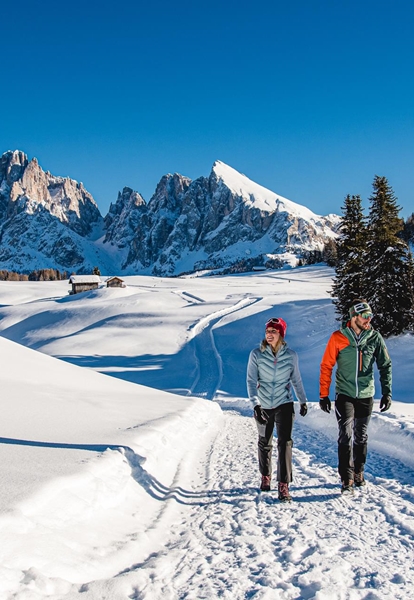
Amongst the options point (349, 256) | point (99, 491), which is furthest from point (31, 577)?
point (349, 256)

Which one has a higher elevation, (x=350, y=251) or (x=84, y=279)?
(x=350, y=251)

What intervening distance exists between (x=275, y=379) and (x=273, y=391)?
0.15 metres

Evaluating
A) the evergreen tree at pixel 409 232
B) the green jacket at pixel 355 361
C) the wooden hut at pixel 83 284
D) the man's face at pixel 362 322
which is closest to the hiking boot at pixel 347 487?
the green jacket at pixel 355 361

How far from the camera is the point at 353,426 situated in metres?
5.60

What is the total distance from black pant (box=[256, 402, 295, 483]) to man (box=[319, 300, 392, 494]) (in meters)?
0.61

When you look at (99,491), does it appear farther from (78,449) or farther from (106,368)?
(106,368)

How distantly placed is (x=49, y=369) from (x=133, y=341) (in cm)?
2117

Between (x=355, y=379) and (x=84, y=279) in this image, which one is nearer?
(x=355, y=379)

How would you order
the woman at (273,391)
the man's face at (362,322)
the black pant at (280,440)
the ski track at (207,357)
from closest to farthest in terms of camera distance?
the black pant at (280,440) → the woman at (273,391) → the man's face at (362,322) → the ski track at (207,357)

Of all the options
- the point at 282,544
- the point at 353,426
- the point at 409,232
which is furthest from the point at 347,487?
the point at 409,232

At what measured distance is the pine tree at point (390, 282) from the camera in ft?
80.4

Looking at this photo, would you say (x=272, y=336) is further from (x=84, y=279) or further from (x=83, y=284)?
(x=84, y=279)

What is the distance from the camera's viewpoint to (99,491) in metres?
4.65

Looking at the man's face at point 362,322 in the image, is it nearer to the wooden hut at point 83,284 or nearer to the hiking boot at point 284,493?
the hiking boot at point 284,493
